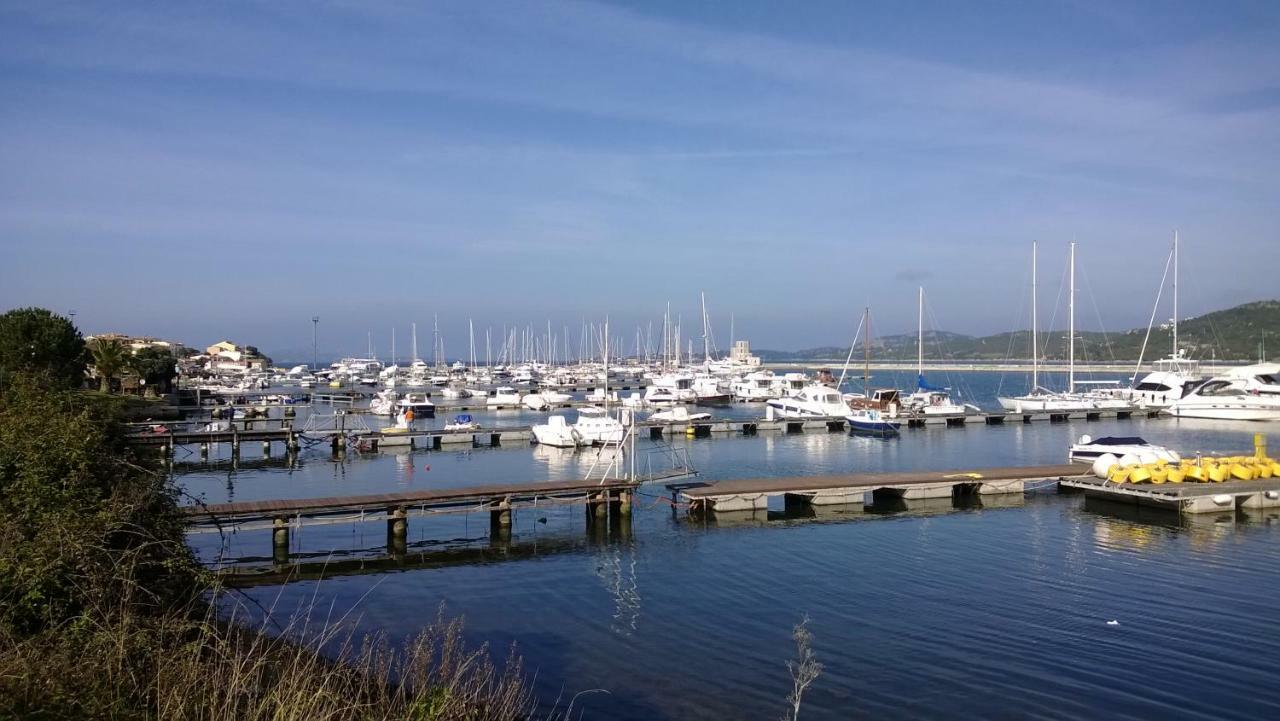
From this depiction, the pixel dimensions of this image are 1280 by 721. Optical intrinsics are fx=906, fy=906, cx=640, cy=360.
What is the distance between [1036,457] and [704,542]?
29930 mm

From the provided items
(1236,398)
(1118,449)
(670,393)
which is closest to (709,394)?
(670,393)

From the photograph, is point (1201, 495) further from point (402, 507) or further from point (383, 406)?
point (383, 406)

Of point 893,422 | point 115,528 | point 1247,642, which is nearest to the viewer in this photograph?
point 115,528

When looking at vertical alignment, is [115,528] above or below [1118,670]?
above

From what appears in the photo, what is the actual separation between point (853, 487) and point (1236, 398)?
5570cm

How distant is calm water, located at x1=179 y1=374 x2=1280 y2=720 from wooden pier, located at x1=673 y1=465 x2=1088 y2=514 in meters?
0.77

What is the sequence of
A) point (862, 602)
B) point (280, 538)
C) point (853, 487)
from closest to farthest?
point (862, 602), point (280, 538), point (853, 487)

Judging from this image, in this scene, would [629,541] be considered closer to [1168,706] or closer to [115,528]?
[1168,706]

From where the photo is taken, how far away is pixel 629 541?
92.4 ft

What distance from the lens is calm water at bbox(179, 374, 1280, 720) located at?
1552cm

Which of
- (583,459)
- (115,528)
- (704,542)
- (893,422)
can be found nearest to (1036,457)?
(893,422)

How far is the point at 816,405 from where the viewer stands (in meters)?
68.9

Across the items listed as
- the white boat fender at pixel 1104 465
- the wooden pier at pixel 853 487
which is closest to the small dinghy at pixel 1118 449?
the wooden pier at pixel 853 487

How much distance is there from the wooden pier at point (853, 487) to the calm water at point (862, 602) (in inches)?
30.1
